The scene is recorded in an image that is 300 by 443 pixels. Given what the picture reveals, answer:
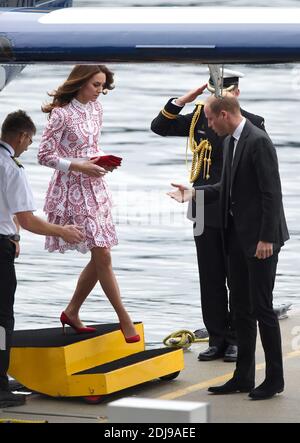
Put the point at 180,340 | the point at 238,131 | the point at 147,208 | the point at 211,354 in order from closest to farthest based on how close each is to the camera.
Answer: the point at 238,131
the point at 211,354
the point at 180,340
the point at 147,208

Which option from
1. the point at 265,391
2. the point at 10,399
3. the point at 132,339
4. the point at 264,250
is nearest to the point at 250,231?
the point at 264,250

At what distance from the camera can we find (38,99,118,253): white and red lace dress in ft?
29.3

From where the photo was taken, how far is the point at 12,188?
27.1 feet

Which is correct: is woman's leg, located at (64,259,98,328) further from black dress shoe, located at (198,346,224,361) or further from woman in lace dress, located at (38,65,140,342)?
black dress shoe, located at (198,346,224,361)

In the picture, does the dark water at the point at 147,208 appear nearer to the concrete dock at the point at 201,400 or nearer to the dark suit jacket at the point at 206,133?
the dark suit jacket at the point at 206,133

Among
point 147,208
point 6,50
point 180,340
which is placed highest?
point 6,50

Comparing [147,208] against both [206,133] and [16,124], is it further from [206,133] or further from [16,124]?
[16,124]

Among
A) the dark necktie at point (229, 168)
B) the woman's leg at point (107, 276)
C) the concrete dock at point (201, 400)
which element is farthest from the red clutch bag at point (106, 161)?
the concrete dock at point (201, 400)

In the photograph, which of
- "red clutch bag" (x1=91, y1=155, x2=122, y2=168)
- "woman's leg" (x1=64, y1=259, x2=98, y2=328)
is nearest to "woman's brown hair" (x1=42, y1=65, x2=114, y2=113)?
"red clutch bag" (x1=91, y1=155, x2=122, y2=168)

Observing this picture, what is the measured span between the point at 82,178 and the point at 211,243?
116 centimetres

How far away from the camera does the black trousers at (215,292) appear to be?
977 centimetres

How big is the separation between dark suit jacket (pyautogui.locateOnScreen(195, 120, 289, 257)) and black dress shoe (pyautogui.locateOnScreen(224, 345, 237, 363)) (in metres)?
1.26

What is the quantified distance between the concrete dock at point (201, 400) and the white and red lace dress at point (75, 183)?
93 centimetres
